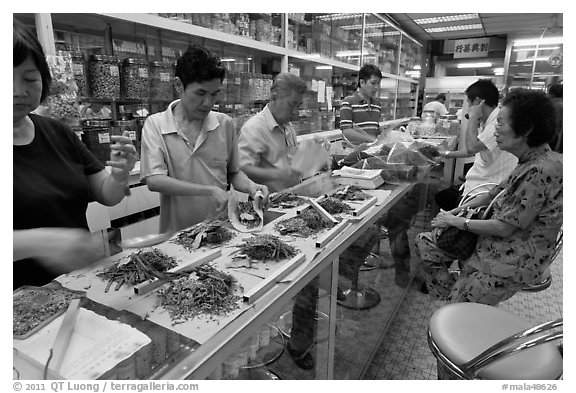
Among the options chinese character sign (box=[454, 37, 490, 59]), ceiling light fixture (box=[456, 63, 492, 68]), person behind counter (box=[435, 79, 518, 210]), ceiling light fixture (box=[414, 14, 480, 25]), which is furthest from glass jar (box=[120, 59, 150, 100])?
ceiling light fixture (box=[456, 63, 492, 68])

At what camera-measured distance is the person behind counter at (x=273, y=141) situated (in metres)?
2.20

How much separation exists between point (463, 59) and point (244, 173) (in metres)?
9.61

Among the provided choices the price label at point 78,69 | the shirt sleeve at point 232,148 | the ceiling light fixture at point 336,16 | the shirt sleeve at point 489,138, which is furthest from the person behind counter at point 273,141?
the ceiling light fixture at point 336,16

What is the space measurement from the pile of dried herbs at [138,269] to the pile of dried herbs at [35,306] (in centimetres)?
12

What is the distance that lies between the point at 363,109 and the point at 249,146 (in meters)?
2.17

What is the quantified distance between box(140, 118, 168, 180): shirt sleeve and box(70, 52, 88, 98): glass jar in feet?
2.37

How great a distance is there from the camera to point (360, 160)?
2809 mm

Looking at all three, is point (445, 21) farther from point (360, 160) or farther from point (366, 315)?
point (366, 315)

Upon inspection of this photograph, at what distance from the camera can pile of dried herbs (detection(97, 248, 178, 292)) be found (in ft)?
3.52

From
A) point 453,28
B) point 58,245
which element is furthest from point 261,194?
point 453,28

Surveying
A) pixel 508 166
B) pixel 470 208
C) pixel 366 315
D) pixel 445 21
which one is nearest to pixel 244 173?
pixel 366 315

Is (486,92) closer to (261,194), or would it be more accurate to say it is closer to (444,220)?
(444,220)

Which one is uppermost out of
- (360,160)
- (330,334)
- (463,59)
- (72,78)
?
(463,59)
